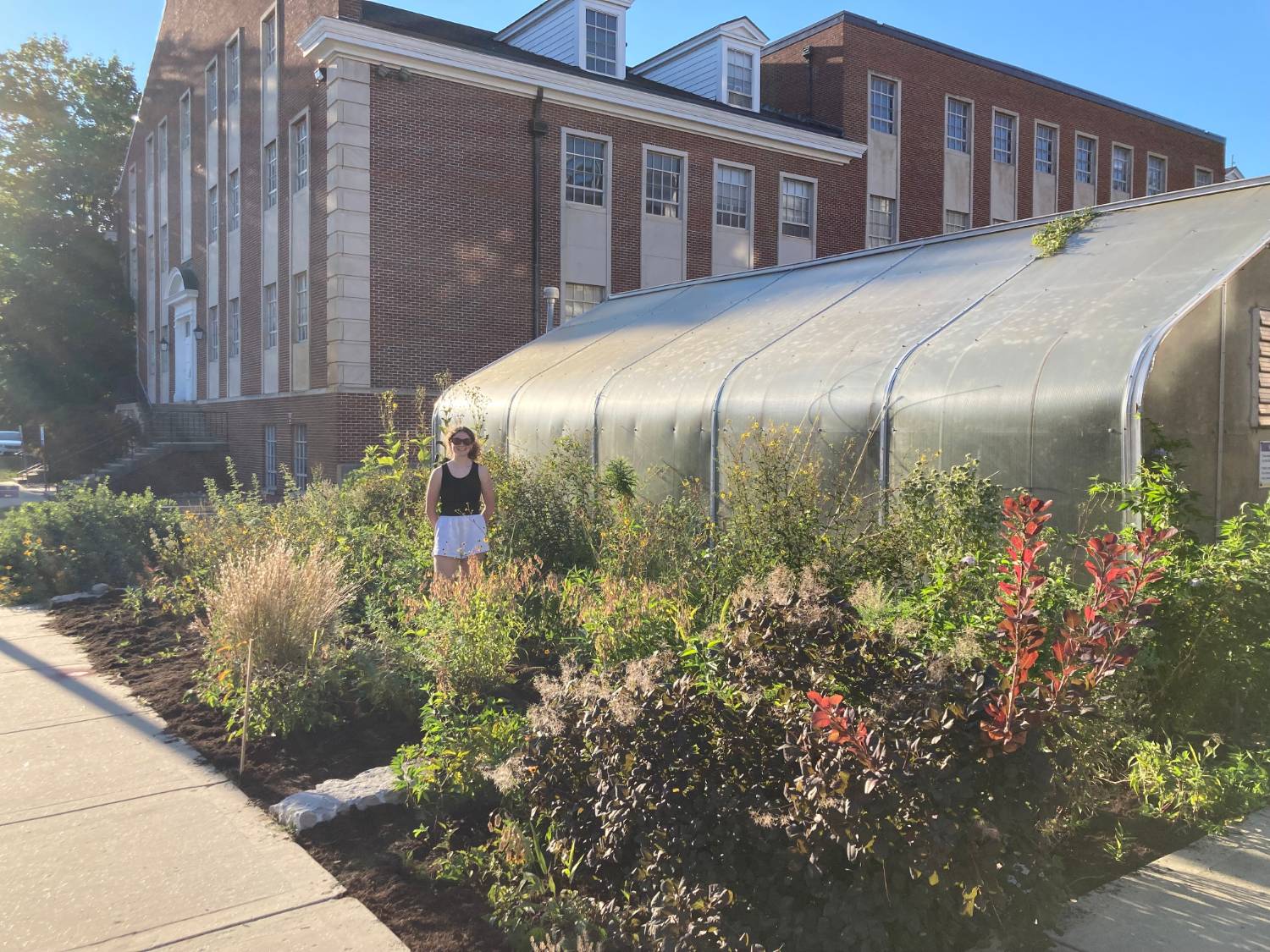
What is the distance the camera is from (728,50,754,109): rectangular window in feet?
83.0

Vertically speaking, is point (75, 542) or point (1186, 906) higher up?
point (75, 542)

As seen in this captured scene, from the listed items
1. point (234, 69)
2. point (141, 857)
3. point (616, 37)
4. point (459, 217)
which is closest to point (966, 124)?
point (616, 37)

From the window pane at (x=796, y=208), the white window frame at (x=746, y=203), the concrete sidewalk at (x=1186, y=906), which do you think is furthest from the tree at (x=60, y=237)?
the concrete sidewalk at (x=1186, y=906)

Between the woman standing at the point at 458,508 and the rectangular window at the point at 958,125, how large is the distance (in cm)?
2369

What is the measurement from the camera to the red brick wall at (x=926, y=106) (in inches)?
1009

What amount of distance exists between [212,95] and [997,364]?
2715 cm

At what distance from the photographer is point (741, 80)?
25.5 m

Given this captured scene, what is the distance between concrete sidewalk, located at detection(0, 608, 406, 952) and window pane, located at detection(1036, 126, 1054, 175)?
100.0 feet

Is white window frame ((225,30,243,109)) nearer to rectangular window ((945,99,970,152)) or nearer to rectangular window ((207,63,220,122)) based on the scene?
rectangular window ((207,63,220,122))

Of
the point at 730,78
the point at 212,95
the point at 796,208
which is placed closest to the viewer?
the point at 796,208

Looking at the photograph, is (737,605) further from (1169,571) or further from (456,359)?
(456,359)

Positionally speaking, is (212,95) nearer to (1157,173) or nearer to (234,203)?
(234,203)

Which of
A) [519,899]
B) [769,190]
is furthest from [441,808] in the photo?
[769,190]

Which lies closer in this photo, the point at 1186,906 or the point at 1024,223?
the point at 1186,906
